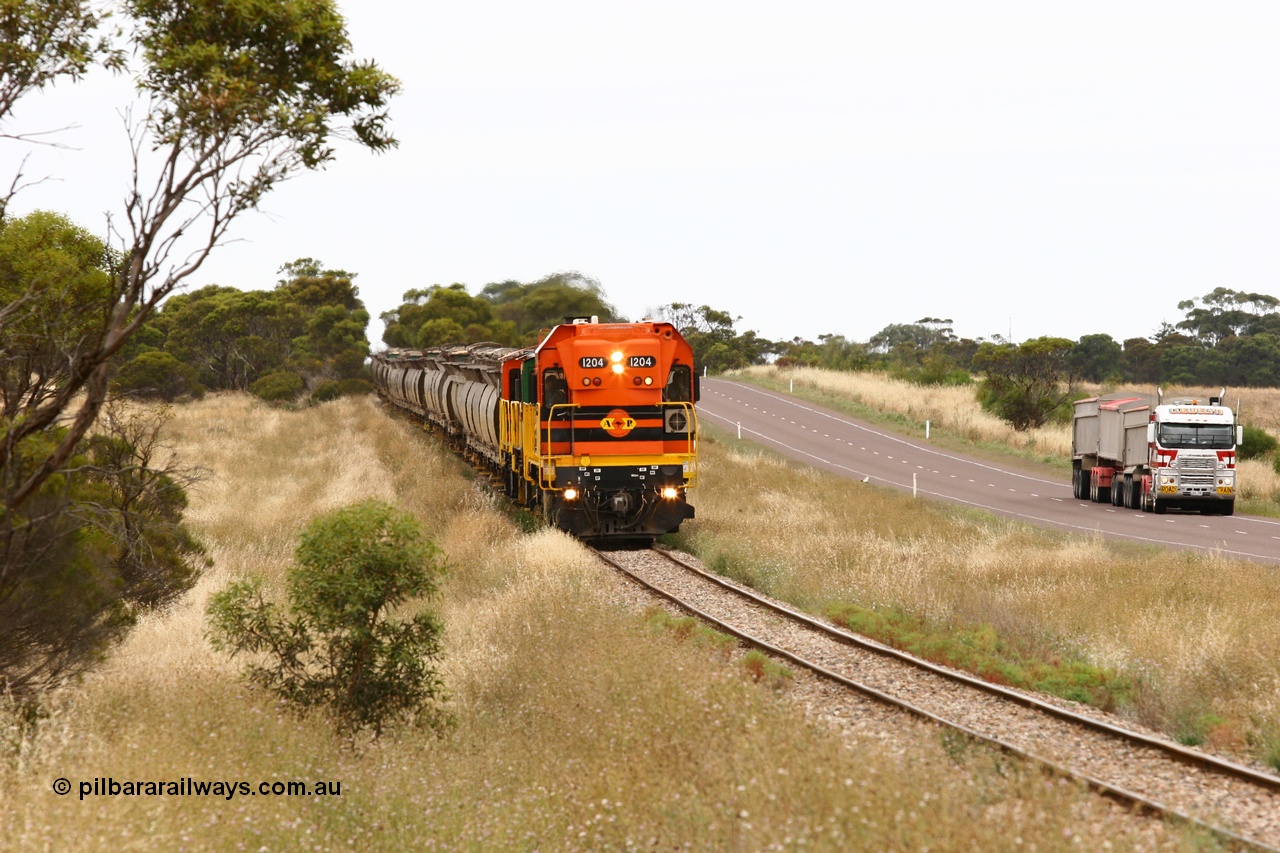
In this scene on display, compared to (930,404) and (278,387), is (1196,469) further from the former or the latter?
(278,387)

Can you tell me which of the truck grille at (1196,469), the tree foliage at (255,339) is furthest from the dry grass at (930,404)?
the tree foliage at (255,339)

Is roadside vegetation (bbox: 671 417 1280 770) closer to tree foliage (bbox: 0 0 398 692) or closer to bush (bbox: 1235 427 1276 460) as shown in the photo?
tree foliage (bbox: 0 0 398 692)

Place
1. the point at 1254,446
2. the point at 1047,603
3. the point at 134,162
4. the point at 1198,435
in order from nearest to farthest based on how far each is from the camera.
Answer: the point at 134,162 < the point at 1047,603 < the point at 1198,435 < the point at 1254,446

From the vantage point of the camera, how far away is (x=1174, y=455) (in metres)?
34.4

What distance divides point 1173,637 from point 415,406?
38.1 metres

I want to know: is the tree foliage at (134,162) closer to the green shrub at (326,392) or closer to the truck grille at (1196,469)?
the truck grille at (1196,469)

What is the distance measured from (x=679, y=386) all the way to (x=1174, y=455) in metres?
20.4

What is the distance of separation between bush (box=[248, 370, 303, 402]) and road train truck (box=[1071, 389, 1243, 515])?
5014cm

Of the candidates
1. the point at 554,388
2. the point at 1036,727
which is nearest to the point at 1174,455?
the point at 554,388

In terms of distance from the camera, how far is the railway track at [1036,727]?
860 centimetres

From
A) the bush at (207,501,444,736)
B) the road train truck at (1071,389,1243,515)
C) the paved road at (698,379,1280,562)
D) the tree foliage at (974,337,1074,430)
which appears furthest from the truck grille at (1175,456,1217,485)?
the bush at (207,501,444,736)

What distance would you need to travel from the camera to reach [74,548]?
1072cm

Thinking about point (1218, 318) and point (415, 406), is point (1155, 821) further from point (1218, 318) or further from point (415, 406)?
point (1218, 318)

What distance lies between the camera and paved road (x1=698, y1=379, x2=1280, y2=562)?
29.5 metres
